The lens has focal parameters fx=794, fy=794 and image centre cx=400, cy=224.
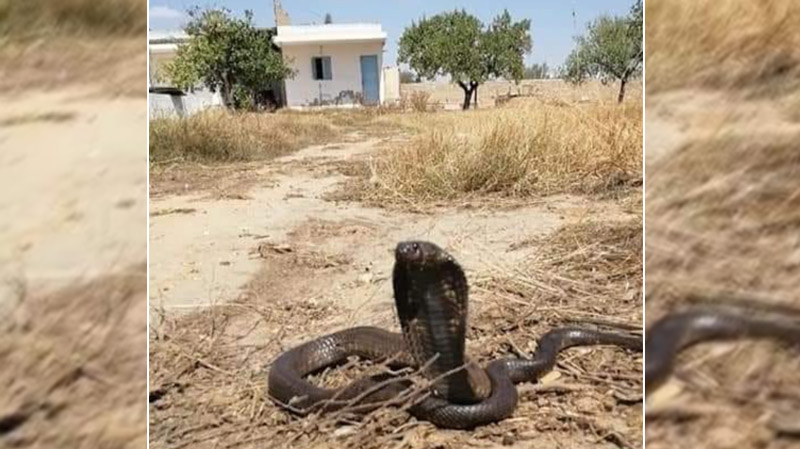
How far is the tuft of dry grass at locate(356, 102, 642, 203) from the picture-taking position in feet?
5.34

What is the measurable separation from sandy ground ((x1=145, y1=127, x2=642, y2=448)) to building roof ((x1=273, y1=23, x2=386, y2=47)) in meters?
0.26

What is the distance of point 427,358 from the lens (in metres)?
1.46

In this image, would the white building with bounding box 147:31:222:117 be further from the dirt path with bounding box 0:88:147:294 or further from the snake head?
the snake head

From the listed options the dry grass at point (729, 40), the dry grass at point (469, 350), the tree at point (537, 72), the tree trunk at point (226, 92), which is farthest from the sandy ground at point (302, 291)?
the dry grass at point (729, 40)

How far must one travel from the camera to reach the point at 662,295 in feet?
4.40

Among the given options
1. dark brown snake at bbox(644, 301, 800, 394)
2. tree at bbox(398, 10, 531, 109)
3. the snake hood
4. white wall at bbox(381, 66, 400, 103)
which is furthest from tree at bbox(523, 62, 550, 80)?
dark brown snake at bbox(644, 301, 800, 394)

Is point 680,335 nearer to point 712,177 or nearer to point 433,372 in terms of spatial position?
point 712,177

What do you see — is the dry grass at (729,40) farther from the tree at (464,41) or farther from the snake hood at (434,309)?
the snake hood at (434,309)

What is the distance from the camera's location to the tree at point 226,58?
139 centimetres

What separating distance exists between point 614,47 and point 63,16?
92 cm

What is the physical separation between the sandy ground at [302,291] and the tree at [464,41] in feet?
0.87

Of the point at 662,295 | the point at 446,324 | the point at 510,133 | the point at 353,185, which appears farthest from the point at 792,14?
the point at 353,185

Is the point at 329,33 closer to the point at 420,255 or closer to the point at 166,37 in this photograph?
the point at 166,37

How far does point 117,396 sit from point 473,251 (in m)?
0.79
